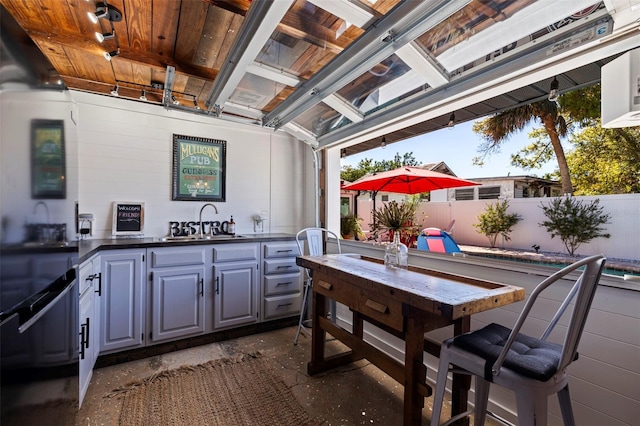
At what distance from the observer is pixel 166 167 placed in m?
3.19

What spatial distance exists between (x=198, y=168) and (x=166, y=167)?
0.33 m

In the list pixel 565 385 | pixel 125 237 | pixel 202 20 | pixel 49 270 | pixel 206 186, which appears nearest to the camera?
pixel 49 270

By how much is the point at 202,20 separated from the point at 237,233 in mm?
2301

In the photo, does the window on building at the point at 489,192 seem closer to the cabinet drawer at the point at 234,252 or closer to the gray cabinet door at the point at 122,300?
the cabinet drawer at the point at 234,252

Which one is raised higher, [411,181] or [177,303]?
[411,181]

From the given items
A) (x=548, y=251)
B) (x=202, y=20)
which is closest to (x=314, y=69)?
(x=202, y=20)

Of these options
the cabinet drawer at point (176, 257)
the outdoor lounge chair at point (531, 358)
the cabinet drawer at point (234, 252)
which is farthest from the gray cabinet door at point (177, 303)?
the outdoor lounge chair at point (531, 358)

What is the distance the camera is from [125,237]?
2.88 meters

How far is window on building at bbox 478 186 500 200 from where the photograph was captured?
2234 millimetres

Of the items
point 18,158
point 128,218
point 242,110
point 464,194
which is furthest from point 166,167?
point 464,194

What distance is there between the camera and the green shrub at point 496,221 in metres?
2.02

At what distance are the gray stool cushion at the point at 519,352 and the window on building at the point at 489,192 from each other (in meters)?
1.15

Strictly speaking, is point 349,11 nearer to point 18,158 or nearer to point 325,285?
point 18,158

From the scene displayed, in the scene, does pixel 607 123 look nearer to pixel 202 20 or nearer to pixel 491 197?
pixel 491 197
